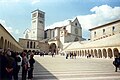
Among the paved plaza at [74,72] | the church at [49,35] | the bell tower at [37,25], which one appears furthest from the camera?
the bell tower at [37,25]

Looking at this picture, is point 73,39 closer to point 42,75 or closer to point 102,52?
point 102,52

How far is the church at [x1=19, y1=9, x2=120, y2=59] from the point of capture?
44.0 m

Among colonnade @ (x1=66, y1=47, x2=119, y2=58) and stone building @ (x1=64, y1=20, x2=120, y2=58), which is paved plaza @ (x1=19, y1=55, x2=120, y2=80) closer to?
colonnade @ (x1=66, y1=47, x2=119, y2=58)

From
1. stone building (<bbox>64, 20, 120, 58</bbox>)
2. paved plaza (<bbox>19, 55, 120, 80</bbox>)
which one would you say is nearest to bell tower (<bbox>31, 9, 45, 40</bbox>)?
stone building (<bbox>64, 20, 120, 58</bbox>)

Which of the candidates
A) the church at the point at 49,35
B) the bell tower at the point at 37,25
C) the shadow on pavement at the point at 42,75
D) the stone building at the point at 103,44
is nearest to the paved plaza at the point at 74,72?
the shadow on pavement at the point at 42,75

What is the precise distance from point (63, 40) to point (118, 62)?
58798mm

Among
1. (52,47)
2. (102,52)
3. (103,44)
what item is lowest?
(102,52)

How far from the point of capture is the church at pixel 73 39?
144 ft

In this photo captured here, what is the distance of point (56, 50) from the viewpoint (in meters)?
74.8

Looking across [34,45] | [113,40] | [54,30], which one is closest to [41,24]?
[54,30]

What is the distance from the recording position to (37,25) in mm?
87500

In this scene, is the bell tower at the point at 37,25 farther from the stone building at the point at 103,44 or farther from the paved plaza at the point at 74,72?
the paved plaza at the point at 74,72

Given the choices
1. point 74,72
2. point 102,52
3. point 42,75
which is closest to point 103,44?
point 102,52

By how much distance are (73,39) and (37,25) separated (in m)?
21.3
